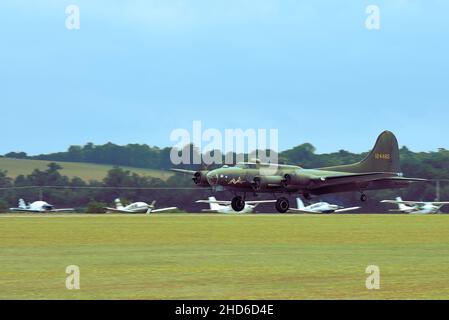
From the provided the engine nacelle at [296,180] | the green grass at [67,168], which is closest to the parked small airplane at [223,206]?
the green grass at [67,168]

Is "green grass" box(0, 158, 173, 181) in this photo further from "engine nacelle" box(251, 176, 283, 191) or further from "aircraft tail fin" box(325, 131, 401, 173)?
"engine nacelle" box(251, 176, 283, 191)

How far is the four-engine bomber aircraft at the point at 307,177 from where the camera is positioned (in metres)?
85.5

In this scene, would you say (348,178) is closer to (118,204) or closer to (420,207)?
(420,207)

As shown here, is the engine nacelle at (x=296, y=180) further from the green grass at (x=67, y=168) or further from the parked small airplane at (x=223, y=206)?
the green grass at (x=67, y=168)

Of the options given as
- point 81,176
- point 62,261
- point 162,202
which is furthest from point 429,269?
point 81,176

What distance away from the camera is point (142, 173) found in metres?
138

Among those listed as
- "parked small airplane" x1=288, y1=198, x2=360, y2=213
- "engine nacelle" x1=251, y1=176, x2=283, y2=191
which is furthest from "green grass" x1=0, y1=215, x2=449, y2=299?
"parked small airplane" x1=288, y1=198, x2=360, y2=213

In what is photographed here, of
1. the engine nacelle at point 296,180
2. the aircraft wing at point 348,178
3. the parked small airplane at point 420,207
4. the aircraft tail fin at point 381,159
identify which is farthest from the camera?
the parked small airplane at point 420,207

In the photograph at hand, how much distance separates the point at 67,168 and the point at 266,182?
75.3 meters

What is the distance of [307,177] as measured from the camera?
297 feet

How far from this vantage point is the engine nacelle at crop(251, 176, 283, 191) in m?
86.9

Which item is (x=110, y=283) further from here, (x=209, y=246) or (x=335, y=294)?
(x=209, y=246)

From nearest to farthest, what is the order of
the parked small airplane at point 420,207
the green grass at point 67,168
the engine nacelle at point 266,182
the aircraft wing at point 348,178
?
the engine nacelle at point 266,182 < the aircraft wing at point 348,178 < the parked small airplane at point 420,207 < the green grass at point 67,168
